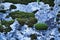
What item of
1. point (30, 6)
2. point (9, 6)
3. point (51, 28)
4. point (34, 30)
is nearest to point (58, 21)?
point (51, 28)

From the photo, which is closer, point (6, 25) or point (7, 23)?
point (6, 25)

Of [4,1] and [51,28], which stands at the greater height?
[4,1]

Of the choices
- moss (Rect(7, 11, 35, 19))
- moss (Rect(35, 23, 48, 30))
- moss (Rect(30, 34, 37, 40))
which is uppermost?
moss (Rect(7, 11, 35, 19))

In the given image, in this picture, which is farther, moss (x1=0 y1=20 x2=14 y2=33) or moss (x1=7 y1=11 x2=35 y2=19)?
moss (x1=7 y1=11 x2=35 y2=19)

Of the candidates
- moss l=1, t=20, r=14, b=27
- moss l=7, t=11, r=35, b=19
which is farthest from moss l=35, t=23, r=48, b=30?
moss l=1, t=20, r=14, b=27

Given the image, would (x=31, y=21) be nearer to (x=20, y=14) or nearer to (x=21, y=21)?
(x=21, y=21)

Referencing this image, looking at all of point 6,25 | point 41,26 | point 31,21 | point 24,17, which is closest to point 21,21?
point 31,21

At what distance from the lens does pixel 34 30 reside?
2133 cm

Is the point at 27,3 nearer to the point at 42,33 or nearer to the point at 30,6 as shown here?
the point at 30,6

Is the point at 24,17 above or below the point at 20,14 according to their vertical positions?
below

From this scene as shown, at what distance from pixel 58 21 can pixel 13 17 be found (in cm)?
465

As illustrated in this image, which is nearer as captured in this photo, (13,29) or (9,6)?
(13,29)

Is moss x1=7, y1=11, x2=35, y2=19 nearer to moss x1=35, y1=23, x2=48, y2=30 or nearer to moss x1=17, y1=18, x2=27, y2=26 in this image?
moss x1=17, y1=18, x2=27, y2=26

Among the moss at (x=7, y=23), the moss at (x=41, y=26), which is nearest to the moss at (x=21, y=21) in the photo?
the moss at (x=7, y=23)
